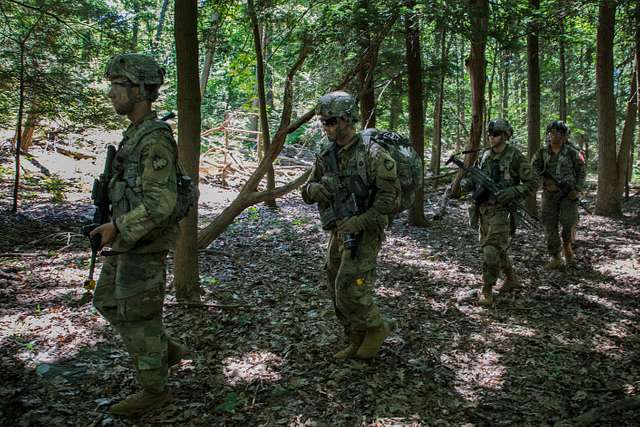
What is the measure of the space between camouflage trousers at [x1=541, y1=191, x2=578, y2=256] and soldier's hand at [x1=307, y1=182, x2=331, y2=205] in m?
4.81

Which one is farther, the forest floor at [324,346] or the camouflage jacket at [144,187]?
the forest floor at [324,346]

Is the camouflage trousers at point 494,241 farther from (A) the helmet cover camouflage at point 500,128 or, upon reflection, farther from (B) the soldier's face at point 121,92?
(B) the soldier's face at point 121,92

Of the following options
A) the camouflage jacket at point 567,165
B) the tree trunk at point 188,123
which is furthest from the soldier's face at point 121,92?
the camouflage jacket at point 567,165

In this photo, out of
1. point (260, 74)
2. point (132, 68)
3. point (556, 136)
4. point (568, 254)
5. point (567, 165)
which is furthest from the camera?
point (260, 74)

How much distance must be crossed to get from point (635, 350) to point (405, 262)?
3811 millimetres

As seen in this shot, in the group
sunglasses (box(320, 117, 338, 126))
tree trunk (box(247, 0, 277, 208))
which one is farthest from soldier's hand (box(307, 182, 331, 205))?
tree trunk (box(247, 0, 277, 208))

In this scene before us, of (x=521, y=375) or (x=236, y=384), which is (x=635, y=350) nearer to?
(x=521, y=375)

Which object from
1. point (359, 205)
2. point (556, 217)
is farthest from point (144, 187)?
point (556, 217)

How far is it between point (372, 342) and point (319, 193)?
1.36 meters

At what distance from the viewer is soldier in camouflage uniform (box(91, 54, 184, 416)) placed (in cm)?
323

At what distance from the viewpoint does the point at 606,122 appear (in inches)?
466

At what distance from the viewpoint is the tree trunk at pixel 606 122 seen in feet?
37.2

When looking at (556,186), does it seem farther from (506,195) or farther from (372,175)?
(372,175)

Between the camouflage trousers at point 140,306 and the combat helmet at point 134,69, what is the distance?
3.79 ft
